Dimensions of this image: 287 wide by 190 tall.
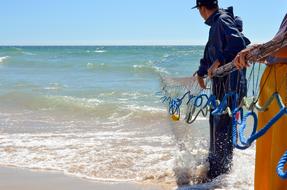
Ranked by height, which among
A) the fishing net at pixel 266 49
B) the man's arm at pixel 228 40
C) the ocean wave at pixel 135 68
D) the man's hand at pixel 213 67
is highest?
the man's arm at pixel 228 40

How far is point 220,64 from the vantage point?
12.4 feet

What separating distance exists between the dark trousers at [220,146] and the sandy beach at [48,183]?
0.55 meters

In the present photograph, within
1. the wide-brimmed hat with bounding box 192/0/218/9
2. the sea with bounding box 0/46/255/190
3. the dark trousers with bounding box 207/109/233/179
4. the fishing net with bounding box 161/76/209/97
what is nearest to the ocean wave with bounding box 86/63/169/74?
the sea with bounding box 0/46/255/190

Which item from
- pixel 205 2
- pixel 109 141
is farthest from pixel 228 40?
pixel 109 141

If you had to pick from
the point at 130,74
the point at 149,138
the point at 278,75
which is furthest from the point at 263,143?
the point at 130,74

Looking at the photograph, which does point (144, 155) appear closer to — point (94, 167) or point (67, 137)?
point (94, 167)

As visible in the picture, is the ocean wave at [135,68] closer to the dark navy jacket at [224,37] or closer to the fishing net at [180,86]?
the fishing net at [180,86]

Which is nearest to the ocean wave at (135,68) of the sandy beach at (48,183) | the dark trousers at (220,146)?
the sandy beach at (48,183)

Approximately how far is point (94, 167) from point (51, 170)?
0.45 metres

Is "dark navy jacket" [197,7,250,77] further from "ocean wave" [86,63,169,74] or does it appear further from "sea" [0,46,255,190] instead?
"ocean wave" [86,63,169,74]

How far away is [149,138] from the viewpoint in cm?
689

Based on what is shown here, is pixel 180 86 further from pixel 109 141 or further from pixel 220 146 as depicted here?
pixel 109 141

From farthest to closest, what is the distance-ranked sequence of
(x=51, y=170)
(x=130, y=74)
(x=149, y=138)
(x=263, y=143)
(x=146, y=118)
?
(x=130, y=74)
(x=146, y=118)
(x=149, y=138)
(x=51, y=170)
(x=263, y=143)

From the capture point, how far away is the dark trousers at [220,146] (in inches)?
156
